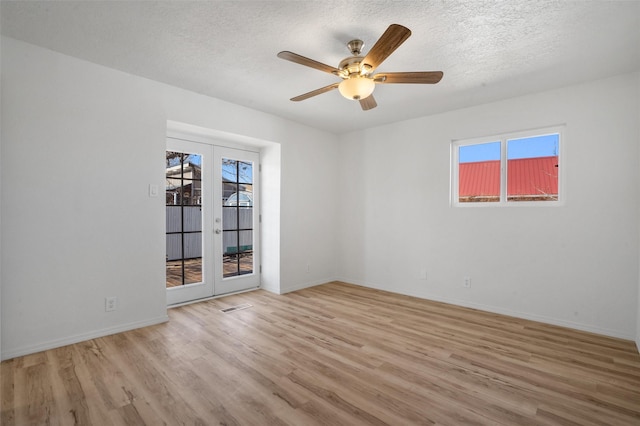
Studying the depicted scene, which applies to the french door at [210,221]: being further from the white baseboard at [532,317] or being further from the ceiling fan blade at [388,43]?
the ceiling fan blade at [388,43]

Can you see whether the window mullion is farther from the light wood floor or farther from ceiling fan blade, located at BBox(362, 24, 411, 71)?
ceiling fan blade, located at BBox(362, 24, 411, 71)

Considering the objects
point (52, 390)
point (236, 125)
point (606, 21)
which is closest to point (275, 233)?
point (236, 125)

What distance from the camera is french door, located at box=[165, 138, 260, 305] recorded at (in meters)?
3.81

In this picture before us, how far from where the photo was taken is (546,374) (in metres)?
2.29

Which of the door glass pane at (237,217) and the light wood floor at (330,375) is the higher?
the door glass pane at (237,217)

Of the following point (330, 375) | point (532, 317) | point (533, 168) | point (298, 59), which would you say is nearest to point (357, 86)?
point (298, 59)

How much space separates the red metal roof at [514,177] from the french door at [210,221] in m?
3.04

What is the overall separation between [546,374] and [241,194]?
394 centimetres

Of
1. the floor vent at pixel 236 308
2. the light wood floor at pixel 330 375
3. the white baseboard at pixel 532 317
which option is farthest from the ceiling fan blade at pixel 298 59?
the white baseboard at pixel 532 317

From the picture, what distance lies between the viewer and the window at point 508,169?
11.4 feet

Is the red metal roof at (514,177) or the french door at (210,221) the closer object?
the red metal roof at (514,177)

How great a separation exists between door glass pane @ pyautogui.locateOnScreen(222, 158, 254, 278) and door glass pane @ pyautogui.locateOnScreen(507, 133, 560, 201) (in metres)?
3.53

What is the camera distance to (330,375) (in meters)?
2.26

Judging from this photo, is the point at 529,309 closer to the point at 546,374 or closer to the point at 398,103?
the point at 546,374
